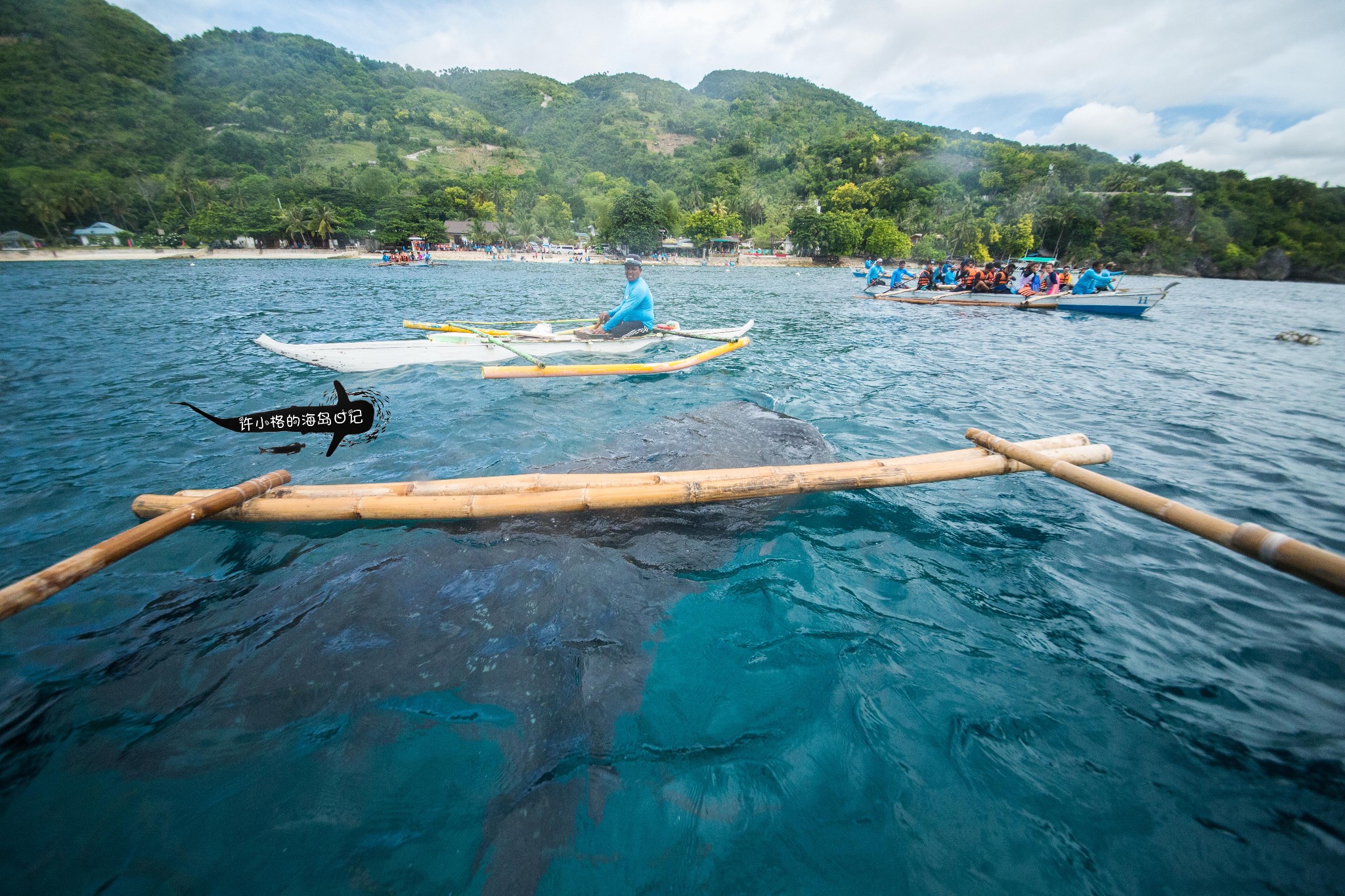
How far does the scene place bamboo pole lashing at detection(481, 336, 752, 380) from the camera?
764 centimetres

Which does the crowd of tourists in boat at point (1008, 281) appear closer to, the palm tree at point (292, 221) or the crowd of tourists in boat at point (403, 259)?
the crowd of tourists in boat at point (403, 259)

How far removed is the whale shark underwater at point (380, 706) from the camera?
198cm

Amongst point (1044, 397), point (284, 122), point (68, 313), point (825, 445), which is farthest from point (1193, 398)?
point (284, 122)

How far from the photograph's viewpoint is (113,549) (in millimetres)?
2641

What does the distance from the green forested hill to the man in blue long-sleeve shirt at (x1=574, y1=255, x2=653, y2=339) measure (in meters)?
62.4

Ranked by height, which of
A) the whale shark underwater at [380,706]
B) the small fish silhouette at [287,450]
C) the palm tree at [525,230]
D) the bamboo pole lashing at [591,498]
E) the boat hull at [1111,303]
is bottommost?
the whale shark underwater at [380,706]

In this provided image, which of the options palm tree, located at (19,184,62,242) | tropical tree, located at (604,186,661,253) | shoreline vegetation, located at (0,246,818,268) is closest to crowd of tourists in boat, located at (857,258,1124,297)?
shoreline vegetation, located at (0,246,818,268)

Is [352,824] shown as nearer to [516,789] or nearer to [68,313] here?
[516,789]

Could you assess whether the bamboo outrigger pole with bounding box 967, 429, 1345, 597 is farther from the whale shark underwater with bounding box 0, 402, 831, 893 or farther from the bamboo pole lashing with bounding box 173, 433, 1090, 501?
the whale shark underwater with bounding box 0, 402, 831, 893

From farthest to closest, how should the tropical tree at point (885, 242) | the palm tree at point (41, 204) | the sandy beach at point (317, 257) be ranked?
the tropical tree at point (885, 242), the palm tree at point (41, 204), the sandy beach at point (317, 257)

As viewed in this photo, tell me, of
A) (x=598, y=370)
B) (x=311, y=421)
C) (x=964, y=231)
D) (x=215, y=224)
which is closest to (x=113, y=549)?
(x=311, y=421)

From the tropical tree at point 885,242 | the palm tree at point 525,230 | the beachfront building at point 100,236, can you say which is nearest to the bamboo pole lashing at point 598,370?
the tropical tree at point 885,242

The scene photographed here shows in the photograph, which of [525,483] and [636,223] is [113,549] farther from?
[636,223]

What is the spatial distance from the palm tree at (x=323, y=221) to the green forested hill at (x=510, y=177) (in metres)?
0.26
